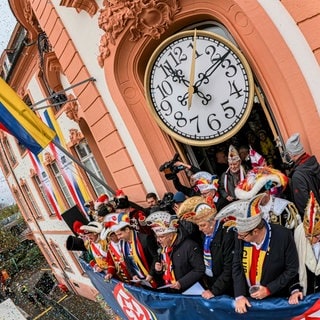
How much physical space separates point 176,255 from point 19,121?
12.6 feet

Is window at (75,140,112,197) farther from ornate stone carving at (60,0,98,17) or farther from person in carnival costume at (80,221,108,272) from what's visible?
ornate stone carving at (60,0,98,17)

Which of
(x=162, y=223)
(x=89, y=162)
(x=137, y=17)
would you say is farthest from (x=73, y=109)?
(x=162, y=223)

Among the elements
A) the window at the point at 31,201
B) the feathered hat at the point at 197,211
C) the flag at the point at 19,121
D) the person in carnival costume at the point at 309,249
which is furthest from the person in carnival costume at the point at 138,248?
the window at the point at 31,201

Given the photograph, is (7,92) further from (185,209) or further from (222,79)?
(185,209)

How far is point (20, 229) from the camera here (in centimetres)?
4031

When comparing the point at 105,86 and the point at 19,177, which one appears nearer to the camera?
the point at 105,86

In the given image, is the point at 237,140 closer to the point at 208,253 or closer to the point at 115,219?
the point at 115,219

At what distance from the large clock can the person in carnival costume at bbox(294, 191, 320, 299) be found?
192cm

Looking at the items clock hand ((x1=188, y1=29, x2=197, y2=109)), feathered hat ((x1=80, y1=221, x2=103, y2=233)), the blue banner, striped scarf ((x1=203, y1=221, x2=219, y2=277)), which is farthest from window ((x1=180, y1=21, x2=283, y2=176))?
the blue banner

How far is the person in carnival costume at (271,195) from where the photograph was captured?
362 centimetres

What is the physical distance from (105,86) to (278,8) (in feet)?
10.8

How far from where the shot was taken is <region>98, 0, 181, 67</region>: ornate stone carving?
541 cm

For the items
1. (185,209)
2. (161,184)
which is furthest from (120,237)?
(161,184)

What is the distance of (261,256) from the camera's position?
333 centimetres
